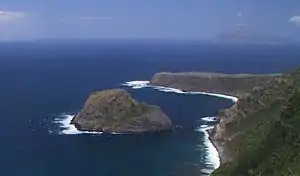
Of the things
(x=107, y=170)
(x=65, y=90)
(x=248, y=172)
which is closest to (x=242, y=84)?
(x=65, y=90)

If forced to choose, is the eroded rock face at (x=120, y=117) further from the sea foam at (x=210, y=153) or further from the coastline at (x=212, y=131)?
the coastline at (x=212, y=131)

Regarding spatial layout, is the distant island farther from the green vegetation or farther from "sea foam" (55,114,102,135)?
"sea foam" (55,114,102,135)

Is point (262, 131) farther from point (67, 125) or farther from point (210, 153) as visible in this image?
point (67, 125)

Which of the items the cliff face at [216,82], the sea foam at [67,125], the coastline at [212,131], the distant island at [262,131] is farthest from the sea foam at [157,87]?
the sea foam at [67,125]

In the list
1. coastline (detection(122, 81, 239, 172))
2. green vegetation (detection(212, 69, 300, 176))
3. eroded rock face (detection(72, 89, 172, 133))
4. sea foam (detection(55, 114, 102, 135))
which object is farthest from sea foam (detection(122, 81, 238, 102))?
green vegetation (detection(212, 69, 300, 176))

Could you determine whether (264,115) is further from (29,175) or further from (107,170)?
(29,175)

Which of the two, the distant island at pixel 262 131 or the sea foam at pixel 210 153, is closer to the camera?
the distant island at pixel 262 131

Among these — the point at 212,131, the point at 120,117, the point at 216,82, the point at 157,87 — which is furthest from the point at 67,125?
the point at 157,87
